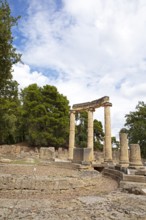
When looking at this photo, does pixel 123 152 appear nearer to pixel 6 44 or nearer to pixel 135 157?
pixel 135 157

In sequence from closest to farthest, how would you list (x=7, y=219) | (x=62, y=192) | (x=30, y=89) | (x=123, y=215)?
(x=7, y=219) → (x=123, y=215) → (x=62, y=192) → (x=30, y=89)

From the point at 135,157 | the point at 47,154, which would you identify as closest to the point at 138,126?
the point at 47,154

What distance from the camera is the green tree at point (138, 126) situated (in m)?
37.4

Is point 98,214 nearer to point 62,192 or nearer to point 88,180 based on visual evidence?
point 62,192

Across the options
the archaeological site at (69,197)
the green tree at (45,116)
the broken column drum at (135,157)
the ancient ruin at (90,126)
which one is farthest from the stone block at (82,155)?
the green tree at (45,116)

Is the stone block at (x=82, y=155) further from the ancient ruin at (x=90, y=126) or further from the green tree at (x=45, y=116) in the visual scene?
the green tree at (x=45, y=116)

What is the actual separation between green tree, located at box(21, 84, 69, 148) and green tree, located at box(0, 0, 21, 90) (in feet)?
85.5

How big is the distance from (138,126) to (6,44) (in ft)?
105

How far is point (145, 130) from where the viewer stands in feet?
123

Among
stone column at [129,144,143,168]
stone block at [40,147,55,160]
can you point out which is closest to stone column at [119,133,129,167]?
stone column at [129,144,143,168]

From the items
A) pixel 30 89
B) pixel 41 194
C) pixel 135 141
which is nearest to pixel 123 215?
pixel 41 194

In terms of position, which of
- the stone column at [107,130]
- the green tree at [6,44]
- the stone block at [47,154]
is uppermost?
the green tree at [6,44]

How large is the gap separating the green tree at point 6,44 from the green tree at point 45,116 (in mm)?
26071

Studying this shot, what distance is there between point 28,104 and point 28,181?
36.8 m
